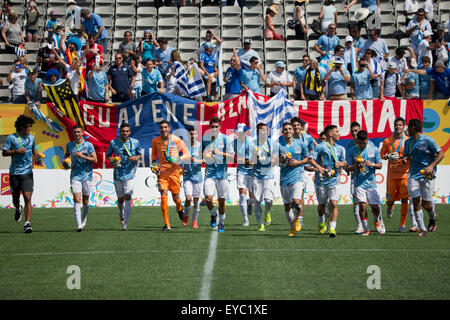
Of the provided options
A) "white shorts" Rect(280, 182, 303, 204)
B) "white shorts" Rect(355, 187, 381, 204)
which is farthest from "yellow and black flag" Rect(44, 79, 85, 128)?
"white shorts" Rect(355, 187, 381, 204)

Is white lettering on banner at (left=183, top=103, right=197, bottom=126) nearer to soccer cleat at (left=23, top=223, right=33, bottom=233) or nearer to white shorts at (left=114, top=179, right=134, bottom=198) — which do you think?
white shorts at (left=114, top=179, right=134, bottom=198)

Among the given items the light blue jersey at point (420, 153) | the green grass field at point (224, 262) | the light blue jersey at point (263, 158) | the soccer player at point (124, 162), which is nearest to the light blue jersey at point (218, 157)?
the light blue jersey at point (263, 158)

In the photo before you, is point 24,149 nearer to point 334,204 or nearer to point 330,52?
point 334,204

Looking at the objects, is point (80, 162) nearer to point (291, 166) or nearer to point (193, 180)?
point (193, 180)

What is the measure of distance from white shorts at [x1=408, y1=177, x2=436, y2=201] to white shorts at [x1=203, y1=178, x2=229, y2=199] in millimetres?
3688

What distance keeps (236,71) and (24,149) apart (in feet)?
28.2

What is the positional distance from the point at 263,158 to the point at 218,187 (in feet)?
3.97

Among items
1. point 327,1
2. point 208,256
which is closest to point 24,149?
point 208,256

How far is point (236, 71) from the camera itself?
74.5 ft

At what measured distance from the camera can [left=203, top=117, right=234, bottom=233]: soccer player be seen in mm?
15414

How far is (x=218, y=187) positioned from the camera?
15703mm

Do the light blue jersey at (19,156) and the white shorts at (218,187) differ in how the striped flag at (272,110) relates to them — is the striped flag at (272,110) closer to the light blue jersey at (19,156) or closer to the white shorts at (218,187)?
the white shorts at (218,187)

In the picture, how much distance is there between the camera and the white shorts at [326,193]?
14.4m

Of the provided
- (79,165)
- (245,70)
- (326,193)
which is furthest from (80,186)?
(245,70)
